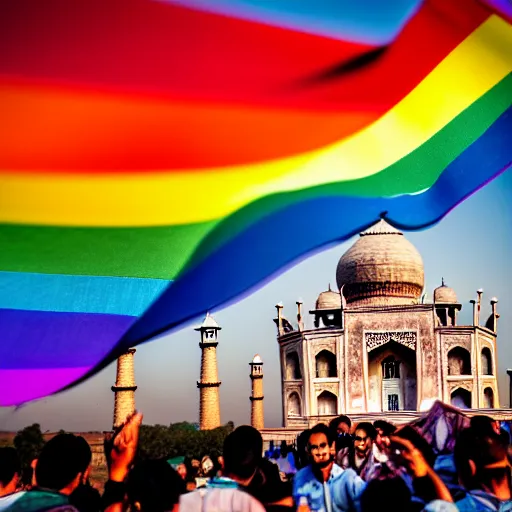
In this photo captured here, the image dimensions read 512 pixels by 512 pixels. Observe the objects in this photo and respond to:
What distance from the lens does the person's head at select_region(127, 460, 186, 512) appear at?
2.88m

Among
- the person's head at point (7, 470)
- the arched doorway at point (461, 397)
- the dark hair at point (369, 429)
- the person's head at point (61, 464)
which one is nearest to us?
the person's head at point (61, 464)

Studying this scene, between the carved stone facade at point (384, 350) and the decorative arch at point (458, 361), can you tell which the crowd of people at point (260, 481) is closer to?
the carved stone facade at point (384, 350)

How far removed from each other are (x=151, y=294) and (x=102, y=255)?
0.32 m

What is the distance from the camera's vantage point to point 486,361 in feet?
83.9

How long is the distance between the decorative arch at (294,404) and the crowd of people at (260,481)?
72.7 ft

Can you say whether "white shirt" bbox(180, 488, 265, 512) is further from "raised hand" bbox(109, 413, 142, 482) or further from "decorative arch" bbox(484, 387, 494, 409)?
"decorative arch" bbox(484, 387, 494, 409)

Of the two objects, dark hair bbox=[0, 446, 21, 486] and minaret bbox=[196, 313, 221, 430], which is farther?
minaret bbox=[196, 313, 221, 430]

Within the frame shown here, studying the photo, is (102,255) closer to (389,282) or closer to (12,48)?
(12,48)

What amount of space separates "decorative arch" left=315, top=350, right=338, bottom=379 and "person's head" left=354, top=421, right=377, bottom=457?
20.5m

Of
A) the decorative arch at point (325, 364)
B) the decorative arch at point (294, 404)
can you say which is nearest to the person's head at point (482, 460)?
the decorative arch at point (325, 364)

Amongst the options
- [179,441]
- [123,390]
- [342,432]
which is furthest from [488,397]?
[342,432]

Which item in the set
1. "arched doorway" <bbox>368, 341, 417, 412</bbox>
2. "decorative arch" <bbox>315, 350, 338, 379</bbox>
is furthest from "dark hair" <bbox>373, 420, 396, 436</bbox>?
"decorative arch" <bbox>315, 350, 338, 379</bbox>

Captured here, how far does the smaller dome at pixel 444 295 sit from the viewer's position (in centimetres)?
2678

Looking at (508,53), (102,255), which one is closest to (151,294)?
(102,255)
